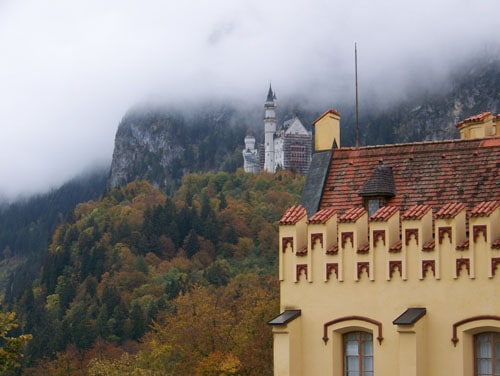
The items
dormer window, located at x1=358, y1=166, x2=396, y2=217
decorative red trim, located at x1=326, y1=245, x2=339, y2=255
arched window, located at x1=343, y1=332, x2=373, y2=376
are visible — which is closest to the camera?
arched window, located at x1=343, y1=332, x2=373, y2=376

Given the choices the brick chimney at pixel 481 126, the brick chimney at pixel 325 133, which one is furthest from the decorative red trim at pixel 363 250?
the brick chimney at pixel 481 126

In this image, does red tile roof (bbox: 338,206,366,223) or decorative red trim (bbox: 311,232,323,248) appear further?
decorative red trim (bbox: 311,232,323,248)

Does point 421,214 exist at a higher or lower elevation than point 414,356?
higher

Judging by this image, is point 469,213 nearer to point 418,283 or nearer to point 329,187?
point 418,283

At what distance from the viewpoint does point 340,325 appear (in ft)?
140

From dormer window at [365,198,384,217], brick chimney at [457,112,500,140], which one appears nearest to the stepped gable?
dormer window at [365,198,384,217]

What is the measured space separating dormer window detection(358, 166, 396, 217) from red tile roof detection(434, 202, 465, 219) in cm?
279

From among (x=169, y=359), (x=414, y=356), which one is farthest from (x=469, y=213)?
(x=169, y=359)

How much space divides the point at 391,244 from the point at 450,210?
6.74 feet

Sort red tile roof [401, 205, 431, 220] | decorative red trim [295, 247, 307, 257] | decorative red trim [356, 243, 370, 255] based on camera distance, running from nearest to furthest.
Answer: red tile roof [401, 205, 431, 220] < decorative red trim [356, 243, 370, 255] < decorative red trim [295, 247, 307, 257]

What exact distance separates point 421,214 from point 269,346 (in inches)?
3205

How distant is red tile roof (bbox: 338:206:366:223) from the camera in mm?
42344

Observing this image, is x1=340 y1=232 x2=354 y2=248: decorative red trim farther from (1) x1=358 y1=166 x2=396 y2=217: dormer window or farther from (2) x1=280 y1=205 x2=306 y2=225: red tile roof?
(2) x1=280 y1=205 x2=306 y2=225: red tile roof

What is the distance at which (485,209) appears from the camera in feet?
132
